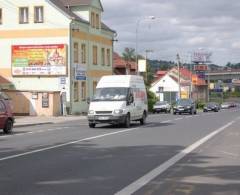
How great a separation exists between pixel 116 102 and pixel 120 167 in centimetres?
1594

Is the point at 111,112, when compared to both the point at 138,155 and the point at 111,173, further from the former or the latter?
the point at 111,173

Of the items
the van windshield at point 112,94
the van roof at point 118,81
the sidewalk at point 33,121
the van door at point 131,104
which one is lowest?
the sidewalk at point 33,121

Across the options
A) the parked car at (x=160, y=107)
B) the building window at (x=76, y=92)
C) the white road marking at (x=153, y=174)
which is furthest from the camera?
the parked car at (x=160, y=107)

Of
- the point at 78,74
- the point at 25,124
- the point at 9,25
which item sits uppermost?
the point at 9,25

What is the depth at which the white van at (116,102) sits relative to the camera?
28.4 m

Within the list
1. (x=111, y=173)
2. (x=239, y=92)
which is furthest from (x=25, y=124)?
(x=239, y=92)

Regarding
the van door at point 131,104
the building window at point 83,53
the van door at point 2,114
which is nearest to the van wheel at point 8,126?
the van door at point 2,114

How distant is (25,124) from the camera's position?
3422cm

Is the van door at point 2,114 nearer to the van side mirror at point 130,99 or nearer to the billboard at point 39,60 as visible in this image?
the van side mirror at point 130,99

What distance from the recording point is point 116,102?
93.9 feet

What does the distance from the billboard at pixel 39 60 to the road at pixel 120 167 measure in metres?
33.4

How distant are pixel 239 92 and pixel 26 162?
184535mm

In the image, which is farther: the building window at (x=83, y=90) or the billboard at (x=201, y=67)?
the billboard at (x=201, y=67)

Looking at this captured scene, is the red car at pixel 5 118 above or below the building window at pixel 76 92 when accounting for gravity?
below
